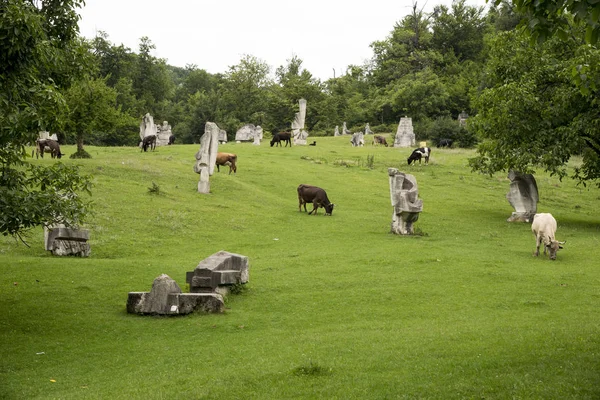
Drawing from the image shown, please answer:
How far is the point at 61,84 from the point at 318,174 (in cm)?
2750

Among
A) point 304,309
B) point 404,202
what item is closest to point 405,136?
point 404,202

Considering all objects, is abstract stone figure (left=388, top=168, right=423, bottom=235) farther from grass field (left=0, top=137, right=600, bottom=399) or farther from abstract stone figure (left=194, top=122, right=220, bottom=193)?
abstract stone figure (left=194, top=122, right=220, bottom=193)

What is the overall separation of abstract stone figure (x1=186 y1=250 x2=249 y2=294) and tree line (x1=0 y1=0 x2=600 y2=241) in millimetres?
3107

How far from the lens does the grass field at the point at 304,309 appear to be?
9516 millimetres

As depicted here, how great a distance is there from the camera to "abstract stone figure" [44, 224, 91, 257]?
2016cm

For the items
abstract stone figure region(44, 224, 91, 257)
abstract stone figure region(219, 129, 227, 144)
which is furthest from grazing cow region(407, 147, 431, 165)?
abstract stone figure region(44, 224, 91, 257)

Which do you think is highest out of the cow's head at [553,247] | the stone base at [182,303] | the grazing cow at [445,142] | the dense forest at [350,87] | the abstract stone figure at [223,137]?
the dense forest at [350,87]

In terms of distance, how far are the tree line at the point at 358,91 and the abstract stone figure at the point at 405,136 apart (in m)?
2.40

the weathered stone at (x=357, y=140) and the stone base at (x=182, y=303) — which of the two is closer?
the stone base at (x=182, y=303)

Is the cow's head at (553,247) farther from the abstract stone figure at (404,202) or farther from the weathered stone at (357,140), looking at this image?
the weathered stone at (357,140)

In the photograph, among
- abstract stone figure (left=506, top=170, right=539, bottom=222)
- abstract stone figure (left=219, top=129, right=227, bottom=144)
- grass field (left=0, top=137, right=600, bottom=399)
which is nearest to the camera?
grass field (left=0, top=137, right=600, bottom=399)

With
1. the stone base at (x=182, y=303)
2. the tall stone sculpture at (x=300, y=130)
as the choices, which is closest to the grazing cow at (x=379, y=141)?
the tall stone sculpture at (x=300, y=130)

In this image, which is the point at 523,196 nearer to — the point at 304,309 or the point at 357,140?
the point at 304,309

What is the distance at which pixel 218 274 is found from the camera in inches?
623
